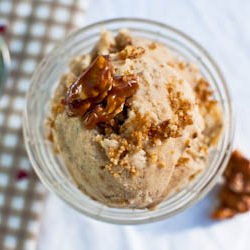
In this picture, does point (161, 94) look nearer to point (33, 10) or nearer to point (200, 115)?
point (200, 115)

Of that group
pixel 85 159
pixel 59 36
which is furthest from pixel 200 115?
pixel 59 36

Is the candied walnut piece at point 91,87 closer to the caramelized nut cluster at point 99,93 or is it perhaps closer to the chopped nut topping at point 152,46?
the caramelized nut cluster at point 99,93

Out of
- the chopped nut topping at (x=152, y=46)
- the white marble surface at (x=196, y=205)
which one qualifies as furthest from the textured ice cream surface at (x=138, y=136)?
the white marble surface at (x=196, y=205)

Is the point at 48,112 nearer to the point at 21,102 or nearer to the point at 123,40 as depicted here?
the point at 21,102

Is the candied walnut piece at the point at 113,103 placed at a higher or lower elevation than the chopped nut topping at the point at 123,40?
lower

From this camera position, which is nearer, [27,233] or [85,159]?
[85,159]
